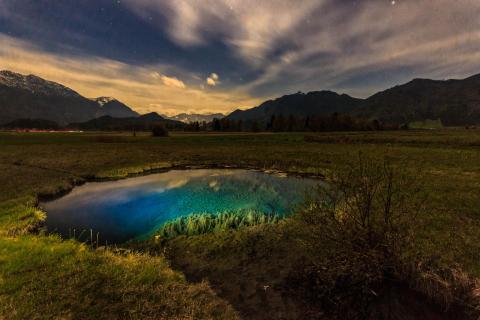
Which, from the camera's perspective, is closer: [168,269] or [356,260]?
[356,260]

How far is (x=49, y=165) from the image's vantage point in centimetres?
3581

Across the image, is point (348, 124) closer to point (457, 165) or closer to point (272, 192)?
point (457, 165)

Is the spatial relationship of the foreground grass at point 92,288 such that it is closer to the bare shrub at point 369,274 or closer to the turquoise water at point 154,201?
the bare shrub at point 369,274

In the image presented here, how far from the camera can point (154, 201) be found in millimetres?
21734

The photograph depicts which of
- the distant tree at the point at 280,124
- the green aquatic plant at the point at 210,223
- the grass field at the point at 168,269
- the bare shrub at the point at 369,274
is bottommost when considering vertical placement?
the green aquatic plant at the point at 210,223

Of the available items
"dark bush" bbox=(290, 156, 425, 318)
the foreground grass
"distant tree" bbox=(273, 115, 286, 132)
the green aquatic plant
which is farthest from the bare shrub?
"distant tree" bbox=(273, 115, 286, 132)

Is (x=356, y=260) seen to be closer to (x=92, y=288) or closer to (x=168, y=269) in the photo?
(x=168, y=269)

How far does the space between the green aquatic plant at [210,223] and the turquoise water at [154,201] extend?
132cm

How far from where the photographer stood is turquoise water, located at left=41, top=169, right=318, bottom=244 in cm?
1562

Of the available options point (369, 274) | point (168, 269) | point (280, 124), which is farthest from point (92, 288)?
point (280, 124)

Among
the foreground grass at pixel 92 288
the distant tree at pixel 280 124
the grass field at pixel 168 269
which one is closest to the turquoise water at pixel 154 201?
the grass field at pixel 168 269

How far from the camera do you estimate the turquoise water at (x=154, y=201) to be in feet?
51.2

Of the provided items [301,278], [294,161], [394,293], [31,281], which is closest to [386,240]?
[394,293]

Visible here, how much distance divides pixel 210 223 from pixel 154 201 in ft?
27.9
